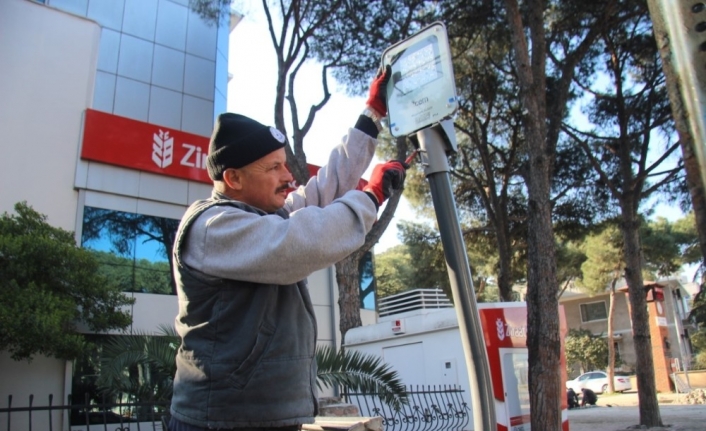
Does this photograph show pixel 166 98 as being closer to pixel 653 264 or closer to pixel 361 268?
pixel 361 268

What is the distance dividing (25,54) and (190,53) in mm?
3542

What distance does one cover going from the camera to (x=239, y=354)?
1.43 metres

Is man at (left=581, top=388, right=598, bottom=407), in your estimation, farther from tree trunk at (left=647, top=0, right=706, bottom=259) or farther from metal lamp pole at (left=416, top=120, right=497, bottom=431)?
tree trunk at (left=647, top=0, right=706, bottom=259)

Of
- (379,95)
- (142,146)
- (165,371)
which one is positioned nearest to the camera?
(379,95)

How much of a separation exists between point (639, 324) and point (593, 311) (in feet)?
90.2

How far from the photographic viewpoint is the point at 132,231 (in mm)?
11000

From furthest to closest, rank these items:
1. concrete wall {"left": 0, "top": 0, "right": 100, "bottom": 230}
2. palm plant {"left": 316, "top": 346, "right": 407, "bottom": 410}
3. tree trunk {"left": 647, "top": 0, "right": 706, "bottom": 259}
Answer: concrete wall {"left": 0, "top": 0, "right": 100, "bottom": 230} → palm plant {"left": 316, "top": 346, "right": 407, "bottom": 410} → tree trunk {"left": 647, "top": 0, "right": 706, "bottom": 259}

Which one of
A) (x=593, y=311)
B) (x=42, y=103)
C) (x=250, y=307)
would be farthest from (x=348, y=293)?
(x=593, y=311)

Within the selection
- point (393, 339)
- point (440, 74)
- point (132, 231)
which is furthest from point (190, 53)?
point (440, 74)

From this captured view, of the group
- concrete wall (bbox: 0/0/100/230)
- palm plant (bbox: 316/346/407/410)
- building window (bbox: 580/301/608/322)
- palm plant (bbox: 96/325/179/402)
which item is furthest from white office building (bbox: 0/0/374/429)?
building window (bbox: 580/301/608/322)

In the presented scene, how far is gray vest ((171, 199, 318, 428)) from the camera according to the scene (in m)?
1.41

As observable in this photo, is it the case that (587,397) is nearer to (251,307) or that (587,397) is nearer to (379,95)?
(379,95)

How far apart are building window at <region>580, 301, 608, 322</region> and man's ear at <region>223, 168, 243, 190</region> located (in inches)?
1547

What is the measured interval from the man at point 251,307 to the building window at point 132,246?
9.57m
